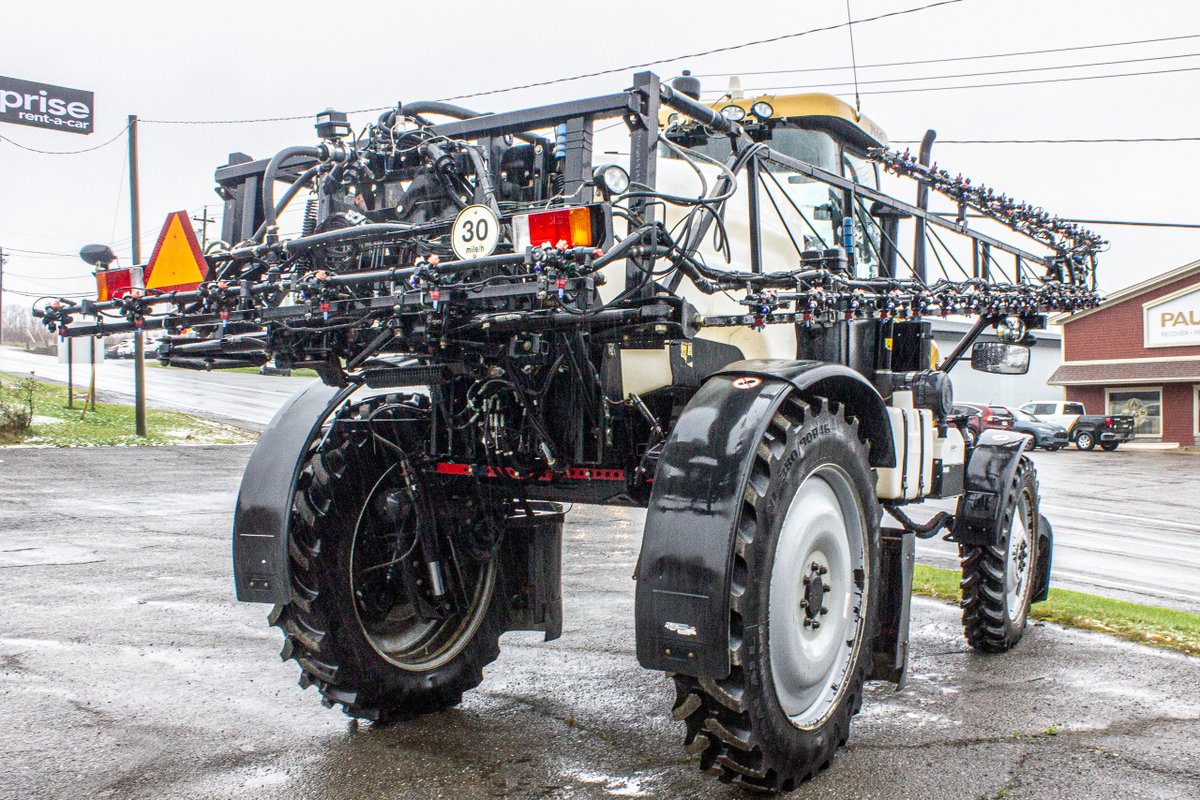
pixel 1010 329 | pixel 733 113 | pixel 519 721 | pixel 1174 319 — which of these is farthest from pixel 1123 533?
pixel 1174 319

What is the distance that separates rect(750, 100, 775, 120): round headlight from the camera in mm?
4934

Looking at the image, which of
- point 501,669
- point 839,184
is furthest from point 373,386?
point 839,184

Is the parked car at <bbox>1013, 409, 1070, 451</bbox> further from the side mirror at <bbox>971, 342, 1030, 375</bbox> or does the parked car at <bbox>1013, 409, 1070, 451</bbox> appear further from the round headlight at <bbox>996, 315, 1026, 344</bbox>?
the side mirror at <bbox>971, 342, 1030, 375</bbox>

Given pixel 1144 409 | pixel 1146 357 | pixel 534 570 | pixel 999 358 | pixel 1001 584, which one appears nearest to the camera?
pixel 534 570

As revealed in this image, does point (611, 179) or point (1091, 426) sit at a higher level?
point (611, 179)

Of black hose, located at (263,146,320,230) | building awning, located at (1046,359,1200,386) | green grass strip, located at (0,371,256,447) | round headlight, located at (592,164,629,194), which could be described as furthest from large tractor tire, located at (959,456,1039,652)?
building awning, located at (1046,359,1200,386)

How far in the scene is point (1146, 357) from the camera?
40000 millimetres

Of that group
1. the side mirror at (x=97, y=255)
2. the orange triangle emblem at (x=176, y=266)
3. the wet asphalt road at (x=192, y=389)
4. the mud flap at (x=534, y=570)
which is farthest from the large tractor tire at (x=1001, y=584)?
the wet asphalt road at (x=192, y=389)

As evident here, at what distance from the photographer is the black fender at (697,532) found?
11.7 feet

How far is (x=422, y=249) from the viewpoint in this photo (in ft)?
13.9

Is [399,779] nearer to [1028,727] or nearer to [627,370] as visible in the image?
[627,370]

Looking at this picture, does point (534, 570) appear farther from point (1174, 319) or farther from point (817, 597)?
point (1174, 319)

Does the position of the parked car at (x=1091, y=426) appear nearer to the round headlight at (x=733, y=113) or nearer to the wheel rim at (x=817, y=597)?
the round headlight at (x=733, y=113)

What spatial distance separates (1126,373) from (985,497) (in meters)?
37.6
